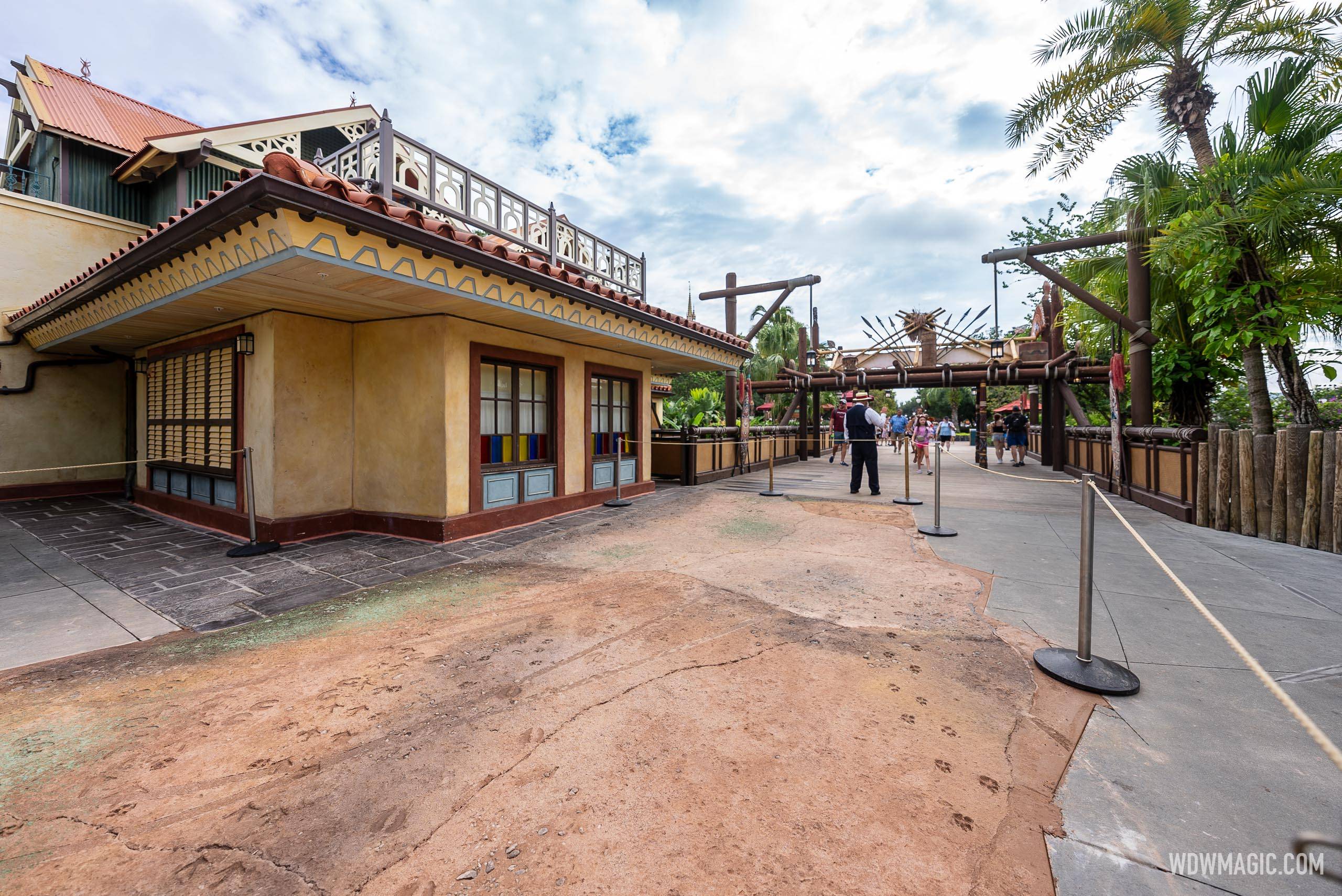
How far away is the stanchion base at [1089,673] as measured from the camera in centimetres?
273

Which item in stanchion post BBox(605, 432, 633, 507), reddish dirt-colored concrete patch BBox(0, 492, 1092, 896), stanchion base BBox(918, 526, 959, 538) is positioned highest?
stanchion post BBox(605, 432, 633, 507)

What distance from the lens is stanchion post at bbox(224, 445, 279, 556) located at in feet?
18.4

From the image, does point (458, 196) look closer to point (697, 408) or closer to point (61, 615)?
point (61, 615)

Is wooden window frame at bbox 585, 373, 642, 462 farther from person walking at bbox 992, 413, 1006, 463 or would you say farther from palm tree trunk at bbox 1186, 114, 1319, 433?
person walking at bbox 992, 413, 1006, 463

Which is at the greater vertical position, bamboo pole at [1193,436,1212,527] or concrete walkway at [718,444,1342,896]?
bamboo pole at [1193,436,1212,527]

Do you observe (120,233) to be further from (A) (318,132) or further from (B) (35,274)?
(A) (318,132)

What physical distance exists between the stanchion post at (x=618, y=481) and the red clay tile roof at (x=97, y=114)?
11.5 meters

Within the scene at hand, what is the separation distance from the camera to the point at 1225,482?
20.6 feet

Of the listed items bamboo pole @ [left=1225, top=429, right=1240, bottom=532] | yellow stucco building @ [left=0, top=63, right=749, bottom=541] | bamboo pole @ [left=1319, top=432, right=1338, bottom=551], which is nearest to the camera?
yellow stucco building @ [left=0, top=63, right=749, bottom=541]

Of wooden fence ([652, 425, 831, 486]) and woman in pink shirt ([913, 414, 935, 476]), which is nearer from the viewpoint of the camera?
wooden fence ([652, 425, 831, 486])

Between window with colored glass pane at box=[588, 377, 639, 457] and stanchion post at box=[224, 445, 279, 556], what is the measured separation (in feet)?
14.7

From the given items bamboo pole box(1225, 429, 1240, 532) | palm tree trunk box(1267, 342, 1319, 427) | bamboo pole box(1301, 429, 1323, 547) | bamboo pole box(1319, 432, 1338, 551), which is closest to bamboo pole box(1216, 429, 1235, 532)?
bamboo pole box(1225, 429, 1240, 532)

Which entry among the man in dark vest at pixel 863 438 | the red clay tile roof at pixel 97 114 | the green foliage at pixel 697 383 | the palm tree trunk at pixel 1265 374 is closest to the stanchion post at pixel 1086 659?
the man in dark vest at pixel 863 438

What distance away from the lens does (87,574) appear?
4.90 m
